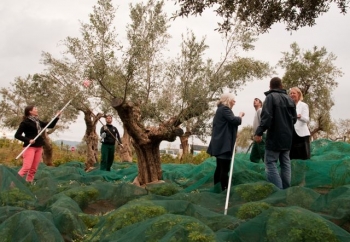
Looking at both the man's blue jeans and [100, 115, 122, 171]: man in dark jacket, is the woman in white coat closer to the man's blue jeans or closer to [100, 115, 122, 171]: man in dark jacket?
the man's blue jeans

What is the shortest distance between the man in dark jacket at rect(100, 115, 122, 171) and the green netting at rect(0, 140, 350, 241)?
5041 millimetres

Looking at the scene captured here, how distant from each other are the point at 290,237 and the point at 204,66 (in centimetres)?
862

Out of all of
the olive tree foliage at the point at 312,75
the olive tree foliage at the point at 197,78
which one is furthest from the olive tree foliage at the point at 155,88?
the olive tree foliage at the point at 312,75

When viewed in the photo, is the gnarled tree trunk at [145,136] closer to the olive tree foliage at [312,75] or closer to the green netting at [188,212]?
the green netting at [188,212]

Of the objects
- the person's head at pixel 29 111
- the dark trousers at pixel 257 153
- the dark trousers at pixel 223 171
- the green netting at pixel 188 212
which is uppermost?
the person's head at pixel 29 111

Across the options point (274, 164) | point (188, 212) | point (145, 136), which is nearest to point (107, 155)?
point (145, 136)

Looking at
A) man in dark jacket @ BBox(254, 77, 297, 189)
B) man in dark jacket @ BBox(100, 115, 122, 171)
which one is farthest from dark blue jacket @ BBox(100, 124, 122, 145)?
man in dark jacket @ BBox(254, 77, 297, 189)

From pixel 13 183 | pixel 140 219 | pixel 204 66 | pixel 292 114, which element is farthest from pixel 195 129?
pixel 140 219

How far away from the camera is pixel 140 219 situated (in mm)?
4219

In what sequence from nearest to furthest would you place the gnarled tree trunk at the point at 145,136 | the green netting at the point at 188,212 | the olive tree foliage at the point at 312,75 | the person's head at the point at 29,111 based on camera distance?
the green netting at the point at 188,212 → the person's head at the point at 29,111 → the gnarled tree trunk at the point at 145,136 → the olive tree foliage at the point at 312,75

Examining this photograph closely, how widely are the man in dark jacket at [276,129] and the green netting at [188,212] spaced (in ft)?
2.46

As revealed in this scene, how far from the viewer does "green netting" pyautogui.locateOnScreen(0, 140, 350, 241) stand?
3.45 meters

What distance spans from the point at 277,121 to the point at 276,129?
0.12m

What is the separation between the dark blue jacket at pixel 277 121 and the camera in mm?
6316
